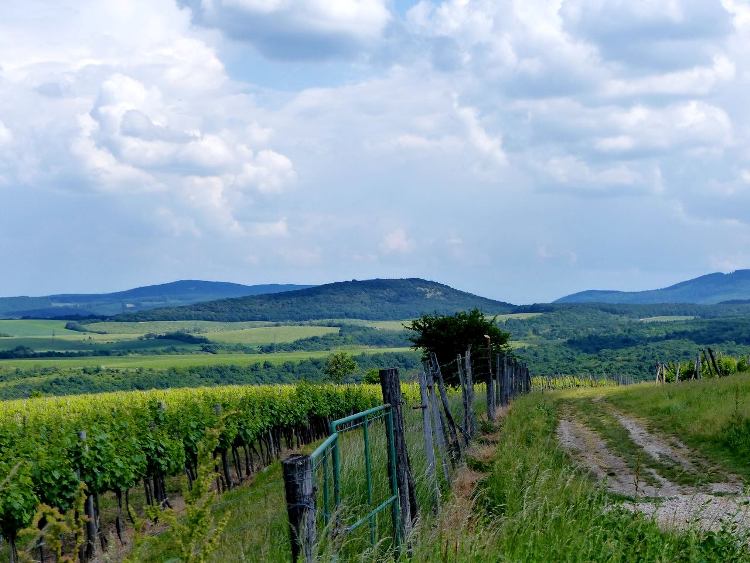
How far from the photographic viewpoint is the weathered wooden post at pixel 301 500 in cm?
472

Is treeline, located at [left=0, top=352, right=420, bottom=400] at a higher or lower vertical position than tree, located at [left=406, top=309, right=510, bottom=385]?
lower

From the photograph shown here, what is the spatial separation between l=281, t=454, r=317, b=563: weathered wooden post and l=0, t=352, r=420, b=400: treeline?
288 ft

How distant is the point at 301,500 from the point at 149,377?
106424 millimetres

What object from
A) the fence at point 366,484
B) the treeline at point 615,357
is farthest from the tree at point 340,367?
the fence at point 366,484

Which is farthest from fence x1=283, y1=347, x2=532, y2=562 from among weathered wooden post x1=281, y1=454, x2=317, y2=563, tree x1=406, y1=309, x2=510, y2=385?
tree x1=406, y1=309, x2=510, y2=385

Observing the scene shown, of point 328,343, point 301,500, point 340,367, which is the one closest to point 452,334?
point 301,500

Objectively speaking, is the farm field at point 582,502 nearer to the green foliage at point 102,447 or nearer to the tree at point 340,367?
the green foliage at point 102,447

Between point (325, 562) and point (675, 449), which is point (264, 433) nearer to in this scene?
point (675, 449)

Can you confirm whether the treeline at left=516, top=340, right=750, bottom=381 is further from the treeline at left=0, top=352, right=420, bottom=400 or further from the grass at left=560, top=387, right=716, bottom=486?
the grass at left=560, top=387, right=716, bottom=486

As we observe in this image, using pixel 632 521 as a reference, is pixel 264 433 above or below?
below

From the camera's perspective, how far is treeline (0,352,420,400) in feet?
320

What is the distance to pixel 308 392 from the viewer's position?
3428 cm

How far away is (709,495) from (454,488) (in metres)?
3.38

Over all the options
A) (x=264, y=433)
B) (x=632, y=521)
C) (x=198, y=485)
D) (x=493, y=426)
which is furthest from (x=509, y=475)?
(x=264, y=433)
